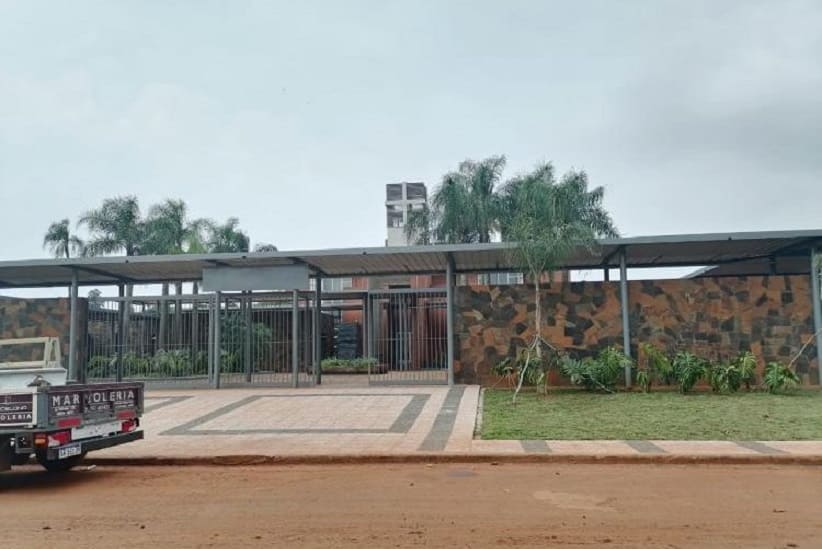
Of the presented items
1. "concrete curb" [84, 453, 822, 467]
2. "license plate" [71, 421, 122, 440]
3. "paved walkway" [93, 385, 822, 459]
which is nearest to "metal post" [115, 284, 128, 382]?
"paved walkway" [93, 385, 822, 459]

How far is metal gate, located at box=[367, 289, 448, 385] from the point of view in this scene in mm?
17297

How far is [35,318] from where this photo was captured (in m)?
19.1

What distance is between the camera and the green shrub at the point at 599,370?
48.1 feet

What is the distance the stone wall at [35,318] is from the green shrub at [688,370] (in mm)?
15947

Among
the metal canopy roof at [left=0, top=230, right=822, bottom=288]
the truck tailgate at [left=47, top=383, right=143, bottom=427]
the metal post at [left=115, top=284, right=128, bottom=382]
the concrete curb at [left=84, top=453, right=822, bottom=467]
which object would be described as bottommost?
the concrete curb at [left=84, top=453, right=822, bottom=467]

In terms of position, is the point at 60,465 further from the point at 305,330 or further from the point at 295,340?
the point at 305,330

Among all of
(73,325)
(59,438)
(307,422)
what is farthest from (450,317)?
(59,438)

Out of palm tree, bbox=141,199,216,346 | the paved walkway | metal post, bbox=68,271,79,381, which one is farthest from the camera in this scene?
palm tree, bbox=141,199,216,346

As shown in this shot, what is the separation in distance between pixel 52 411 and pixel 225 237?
932 inches

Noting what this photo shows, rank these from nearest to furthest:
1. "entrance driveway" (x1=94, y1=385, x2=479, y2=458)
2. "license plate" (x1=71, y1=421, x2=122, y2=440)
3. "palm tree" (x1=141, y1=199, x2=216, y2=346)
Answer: "license plate" (x1=71, y1=421, x2=122, y2=440), "entrance driveway" (x1=94, y1=385, x2=479, y2=458), "palm tree" (x1=141, y1=199, x2=216, y2=346)

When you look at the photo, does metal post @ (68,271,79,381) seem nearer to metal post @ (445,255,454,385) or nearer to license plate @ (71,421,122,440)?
metal post @ (445,255,454,385)

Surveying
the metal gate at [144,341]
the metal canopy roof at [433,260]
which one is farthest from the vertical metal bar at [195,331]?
the metal canopy roof at [433,260]

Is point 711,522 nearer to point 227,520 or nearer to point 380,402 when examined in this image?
point 227,520

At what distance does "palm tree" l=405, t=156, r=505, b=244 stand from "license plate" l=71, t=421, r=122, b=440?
23187mm
